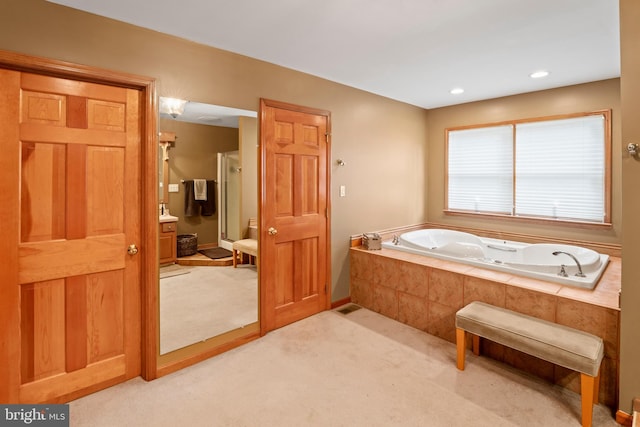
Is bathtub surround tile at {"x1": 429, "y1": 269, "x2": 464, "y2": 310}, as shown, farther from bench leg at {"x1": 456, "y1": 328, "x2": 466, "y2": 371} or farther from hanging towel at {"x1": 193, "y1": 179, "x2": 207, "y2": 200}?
hanging towel at {"x1": 193, "y1": 179, "x2": 207, "y2": 200}

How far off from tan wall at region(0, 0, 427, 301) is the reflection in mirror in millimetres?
224

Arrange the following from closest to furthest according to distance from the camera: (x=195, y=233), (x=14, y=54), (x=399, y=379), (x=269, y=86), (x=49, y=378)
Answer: (x=14, y=54) < (x=49, y=378) < (x=399, y=379) < (x=195, y=233) < (x=269, y=86)

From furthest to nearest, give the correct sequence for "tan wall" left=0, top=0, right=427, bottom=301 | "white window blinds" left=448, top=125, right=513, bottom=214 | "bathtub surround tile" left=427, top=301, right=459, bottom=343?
"white window blinds" left=448, top=125, right=513, bottom=214 → "bathtub surround tile" left=427, top=301, right=459, bottom=343 → "tan wall" left=0, top=0, right=427, bottom=301

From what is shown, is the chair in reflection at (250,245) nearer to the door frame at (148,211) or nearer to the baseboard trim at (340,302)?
the door frame at (148,211)

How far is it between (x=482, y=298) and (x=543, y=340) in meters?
0.62

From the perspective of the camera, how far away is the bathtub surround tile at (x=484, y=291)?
253 centimetres

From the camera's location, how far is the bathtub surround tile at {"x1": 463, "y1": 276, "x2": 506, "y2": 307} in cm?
253

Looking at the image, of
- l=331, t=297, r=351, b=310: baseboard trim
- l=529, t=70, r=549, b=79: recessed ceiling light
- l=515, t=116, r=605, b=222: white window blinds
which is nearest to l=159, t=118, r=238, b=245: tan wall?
l=331, t=297, r=351, b=310: baseboard trim

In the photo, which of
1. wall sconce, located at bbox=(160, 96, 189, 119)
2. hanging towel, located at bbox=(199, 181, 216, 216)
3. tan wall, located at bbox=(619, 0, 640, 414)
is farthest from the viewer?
hanging towel, located at bbox=(199, 181, 216, 216)

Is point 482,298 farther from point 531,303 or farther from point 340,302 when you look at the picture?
point 340,302

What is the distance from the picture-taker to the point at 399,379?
231 cm

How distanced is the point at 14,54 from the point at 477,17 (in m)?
2.68

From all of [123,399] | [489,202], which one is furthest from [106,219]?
[489,202]

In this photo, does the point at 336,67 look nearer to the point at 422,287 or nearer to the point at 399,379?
the point at 422,287
